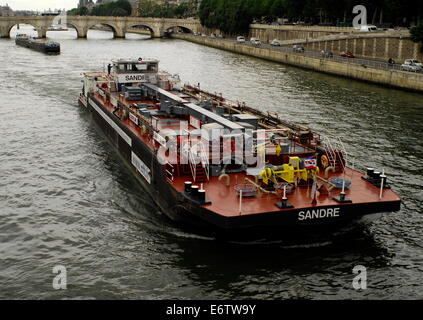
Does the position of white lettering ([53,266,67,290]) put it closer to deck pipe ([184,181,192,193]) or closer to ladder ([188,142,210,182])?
deck pipe ([184,181,192,193])

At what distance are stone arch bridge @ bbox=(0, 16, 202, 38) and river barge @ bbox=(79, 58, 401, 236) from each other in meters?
106

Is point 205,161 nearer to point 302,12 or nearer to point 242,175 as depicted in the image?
point 242,175

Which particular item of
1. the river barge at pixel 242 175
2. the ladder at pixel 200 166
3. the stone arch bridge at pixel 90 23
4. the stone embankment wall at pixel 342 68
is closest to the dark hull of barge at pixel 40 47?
the stone arch bridge at pixel 90 23

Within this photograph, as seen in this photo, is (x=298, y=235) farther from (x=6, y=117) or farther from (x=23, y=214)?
(x=6, y=117)

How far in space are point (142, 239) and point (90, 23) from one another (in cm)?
12215

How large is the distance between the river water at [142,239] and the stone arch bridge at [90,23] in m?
94.4

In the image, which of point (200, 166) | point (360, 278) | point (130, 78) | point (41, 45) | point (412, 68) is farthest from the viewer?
point (41, 45)

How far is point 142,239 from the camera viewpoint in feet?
54.7

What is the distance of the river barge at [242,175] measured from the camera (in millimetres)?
14953

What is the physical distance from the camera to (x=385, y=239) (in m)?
17.0

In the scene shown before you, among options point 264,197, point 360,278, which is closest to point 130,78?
point 264,197

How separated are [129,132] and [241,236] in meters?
9.97

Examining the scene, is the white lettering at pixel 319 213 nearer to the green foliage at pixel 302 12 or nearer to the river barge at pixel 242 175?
the river barge at pixel 242 175
